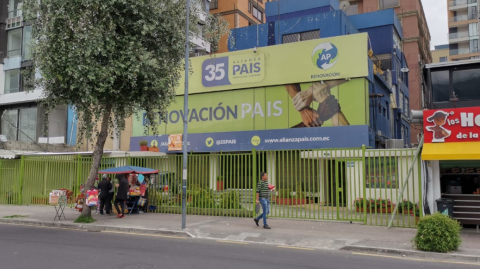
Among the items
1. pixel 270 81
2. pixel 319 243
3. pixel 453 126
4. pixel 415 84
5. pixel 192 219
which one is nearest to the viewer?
pixel 319 243

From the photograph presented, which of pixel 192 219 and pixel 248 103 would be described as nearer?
pixel 192 219

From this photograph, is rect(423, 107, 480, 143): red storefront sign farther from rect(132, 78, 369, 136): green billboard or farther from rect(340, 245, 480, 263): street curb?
rect(132, 78, 369, 136): green billboard

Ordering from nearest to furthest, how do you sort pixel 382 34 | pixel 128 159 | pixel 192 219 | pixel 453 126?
pixel 453 126 → pixel 192 219 → pixel 128 159 → pixel 382 34

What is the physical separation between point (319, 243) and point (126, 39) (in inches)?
346

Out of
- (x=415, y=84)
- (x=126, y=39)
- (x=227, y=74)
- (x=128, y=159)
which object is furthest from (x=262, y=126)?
(x=415, y=84)

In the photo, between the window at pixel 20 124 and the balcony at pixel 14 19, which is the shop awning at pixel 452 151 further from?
the balcony at pixel 14 19

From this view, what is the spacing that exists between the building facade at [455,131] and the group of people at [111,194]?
413 inches

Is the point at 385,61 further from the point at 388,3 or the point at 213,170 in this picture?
the point at 213,170

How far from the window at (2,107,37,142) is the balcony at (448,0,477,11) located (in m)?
58.8

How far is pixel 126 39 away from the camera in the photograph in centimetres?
1360

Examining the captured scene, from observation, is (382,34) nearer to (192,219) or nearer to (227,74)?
(227,74)

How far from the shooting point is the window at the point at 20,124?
107 feet

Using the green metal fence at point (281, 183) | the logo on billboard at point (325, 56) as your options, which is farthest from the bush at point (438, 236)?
the logo on billboard at point (325, 56)

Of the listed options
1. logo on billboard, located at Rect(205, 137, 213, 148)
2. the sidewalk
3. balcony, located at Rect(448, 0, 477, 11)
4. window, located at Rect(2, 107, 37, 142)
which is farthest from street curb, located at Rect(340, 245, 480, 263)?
balcony, located at Rect(448, 0, 477, 11)
